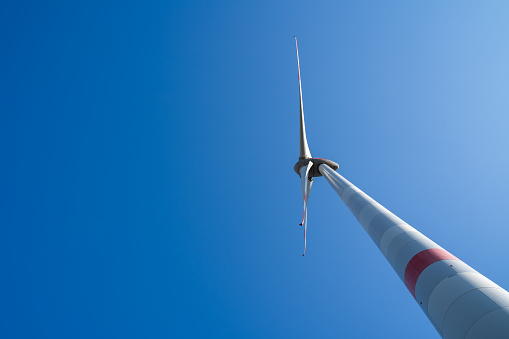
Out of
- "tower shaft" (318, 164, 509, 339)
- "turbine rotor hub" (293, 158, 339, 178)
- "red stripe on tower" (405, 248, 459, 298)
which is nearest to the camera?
"tower shaft" (318, 164, 509, 339)

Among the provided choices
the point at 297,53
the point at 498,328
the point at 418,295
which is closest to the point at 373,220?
the point at 418,295

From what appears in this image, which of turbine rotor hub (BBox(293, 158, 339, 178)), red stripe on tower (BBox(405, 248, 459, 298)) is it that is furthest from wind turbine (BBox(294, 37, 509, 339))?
turbine rotor hub (BBox(293, 158, 339, 178))

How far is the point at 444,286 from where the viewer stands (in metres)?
7.29

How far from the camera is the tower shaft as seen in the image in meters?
5.91

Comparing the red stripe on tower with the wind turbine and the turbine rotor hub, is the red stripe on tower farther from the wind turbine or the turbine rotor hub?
the turbine rotor hub

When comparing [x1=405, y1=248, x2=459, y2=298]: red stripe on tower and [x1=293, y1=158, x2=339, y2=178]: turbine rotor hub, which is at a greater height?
[x1=293, y1=158, x2=339, y2=178]: turbine rotor hub

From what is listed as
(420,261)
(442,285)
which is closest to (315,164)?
(420,261)

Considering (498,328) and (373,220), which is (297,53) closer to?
(373,220)

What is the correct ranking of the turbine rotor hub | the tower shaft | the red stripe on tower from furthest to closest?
the turbine rotor hub → the red stripe on tower → the tower shaft

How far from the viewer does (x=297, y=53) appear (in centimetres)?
2956

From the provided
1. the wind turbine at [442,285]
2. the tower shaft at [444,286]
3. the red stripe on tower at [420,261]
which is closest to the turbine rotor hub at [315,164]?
the wind turbine at [442,285]

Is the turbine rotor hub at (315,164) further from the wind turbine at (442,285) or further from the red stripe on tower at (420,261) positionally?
the red stripe on tower at (420,261)

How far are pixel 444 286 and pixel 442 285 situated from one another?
0.30ft

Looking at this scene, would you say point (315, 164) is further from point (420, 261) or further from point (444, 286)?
point (444, 286)
